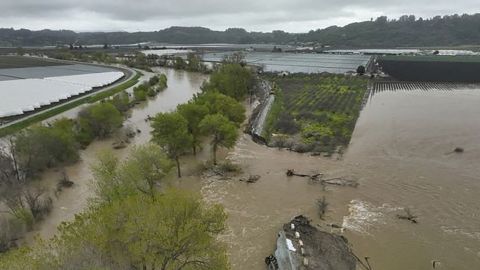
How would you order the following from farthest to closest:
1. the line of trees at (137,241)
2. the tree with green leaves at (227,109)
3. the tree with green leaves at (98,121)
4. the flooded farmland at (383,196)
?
the tree with green leaves at (98,121) < the tree with green leaves at (227,109) < the flooded farmland at (383,196) < the line of trees at (137,241)

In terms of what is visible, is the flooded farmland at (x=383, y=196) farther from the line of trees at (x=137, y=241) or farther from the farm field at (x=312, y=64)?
the farm field at (x=312, y=64)

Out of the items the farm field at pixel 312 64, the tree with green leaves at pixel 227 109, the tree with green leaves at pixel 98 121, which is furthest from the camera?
the farm field at pixel 312 64

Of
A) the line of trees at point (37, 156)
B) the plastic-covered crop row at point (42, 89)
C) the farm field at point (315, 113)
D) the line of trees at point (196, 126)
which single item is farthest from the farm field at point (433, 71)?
the plastic-covered crop row at point (42, 89)

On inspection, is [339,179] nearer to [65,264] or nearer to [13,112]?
[65,264]

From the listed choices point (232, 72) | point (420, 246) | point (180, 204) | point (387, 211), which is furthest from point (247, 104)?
point (180, 204)

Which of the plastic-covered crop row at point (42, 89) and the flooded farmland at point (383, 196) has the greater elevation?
the plastic-covered crop row at point (42, 89)

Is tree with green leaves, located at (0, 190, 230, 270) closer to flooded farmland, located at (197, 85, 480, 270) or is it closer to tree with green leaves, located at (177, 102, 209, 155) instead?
flooded farmland, located at (197, 85, 480, 270)

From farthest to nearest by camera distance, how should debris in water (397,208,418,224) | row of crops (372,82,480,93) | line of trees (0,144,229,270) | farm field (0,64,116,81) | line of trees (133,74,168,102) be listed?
farm field (0,64,116,81) < row of crops (372,82,480,93) < line of trees (133,74,168,102) < debris in water (397,208,418,224) < line of trees (0,144,229,270)

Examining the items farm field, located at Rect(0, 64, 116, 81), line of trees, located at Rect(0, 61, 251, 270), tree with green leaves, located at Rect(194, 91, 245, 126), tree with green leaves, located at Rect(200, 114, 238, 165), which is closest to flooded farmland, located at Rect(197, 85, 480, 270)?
tree with green leaves, located at Rect(194, 91, 245, 126)
